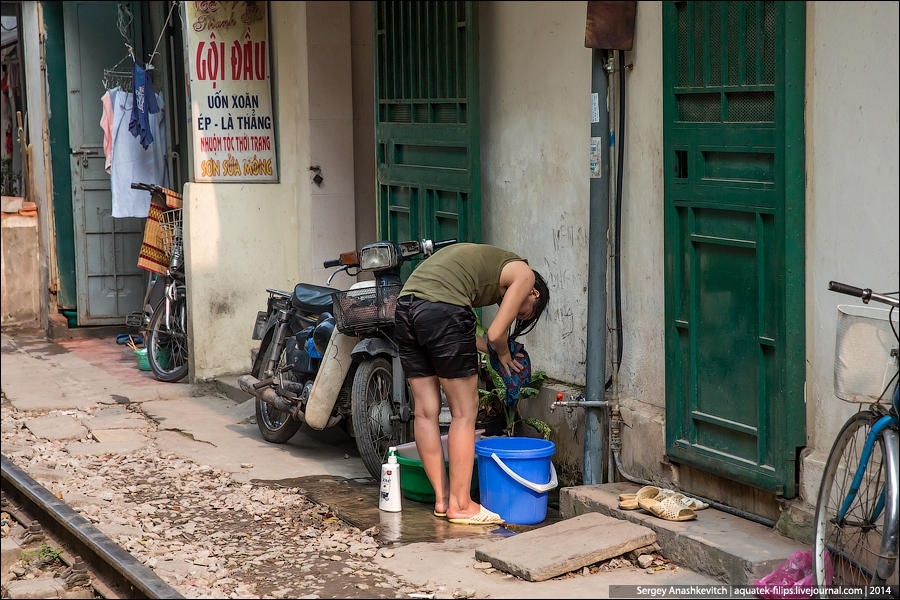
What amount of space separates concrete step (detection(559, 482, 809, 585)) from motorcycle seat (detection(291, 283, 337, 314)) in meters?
2.79


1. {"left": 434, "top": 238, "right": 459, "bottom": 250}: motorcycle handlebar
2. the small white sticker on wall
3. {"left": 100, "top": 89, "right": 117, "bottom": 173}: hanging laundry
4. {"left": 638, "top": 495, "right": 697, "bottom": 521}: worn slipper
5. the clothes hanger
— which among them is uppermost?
the clothes hanger

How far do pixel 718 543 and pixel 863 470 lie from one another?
92cm

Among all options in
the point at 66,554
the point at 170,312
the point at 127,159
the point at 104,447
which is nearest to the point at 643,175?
the point at 66,554

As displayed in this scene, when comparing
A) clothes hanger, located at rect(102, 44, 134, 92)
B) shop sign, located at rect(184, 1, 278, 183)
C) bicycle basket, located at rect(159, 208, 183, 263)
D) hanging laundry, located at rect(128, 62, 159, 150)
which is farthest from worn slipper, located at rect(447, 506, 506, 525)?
clothes hanger, located at rect(102, 44, 134, 92)

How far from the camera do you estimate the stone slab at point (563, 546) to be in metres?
5.61

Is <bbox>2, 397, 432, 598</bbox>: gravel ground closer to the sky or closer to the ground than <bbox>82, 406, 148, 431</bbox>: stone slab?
closer to the ground

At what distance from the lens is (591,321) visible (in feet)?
22.4

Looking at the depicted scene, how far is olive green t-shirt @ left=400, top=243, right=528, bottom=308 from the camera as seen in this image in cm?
648

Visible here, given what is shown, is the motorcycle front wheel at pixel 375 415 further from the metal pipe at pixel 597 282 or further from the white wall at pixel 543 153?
the metal pipe at pixel 597 282

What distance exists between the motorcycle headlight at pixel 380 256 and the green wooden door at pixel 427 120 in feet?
2.58

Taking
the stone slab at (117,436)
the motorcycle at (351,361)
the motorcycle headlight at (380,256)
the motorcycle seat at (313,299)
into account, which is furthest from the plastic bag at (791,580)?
the stone slab at (117,436)

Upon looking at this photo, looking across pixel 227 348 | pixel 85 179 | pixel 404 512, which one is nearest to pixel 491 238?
pixel 404 512

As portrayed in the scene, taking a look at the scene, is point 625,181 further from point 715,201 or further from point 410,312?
point 410,312

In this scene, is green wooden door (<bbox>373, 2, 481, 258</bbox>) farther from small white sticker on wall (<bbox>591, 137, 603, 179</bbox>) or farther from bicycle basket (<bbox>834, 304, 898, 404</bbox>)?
bicycle basket (<bbox>834, 304, 898, 404</bbox>)
